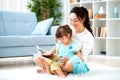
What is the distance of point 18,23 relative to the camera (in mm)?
4551

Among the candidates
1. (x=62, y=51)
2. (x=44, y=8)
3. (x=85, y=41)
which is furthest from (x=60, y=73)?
(x=44, y=8)

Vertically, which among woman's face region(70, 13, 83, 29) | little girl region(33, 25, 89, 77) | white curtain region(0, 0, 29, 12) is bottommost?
little girl region(33, 25, 89, 77)

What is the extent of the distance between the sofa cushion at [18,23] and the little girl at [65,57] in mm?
1842

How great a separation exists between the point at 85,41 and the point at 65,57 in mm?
276

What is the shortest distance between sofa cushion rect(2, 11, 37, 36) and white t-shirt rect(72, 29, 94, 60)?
6.31 feet

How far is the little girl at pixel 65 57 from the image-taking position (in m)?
2.63

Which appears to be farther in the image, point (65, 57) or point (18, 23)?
point (18, 23)

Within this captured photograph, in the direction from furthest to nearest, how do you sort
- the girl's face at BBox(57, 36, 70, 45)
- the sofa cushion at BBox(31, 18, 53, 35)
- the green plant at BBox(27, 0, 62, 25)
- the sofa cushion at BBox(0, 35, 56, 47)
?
the green plant at BBox(27, 0, 62, 25) → the sofa cushion at BBox(31, 18, 53, 35) → the sofa cushion at BBox(0, 35, 56, 47) → the girl's face at BBox(57, 36, 70, 45)

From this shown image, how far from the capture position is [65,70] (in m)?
2.69

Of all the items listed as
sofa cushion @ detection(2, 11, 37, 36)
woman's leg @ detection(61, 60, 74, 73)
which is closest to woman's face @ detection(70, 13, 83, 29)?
woman's leg @ detection(61, 60, 74, 73)

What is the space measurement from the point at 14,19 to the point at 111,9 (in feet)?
6.47

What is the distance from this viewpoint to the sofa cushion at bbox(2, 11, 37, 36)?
4.44 metres

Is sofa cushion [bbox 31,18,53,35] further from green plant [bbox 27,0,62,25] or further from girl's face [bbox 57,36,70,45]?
green plant [bbox 27,0,62,25]

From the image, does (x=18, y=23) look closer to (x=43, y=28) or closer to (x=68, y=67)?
(x=43, y=28)
